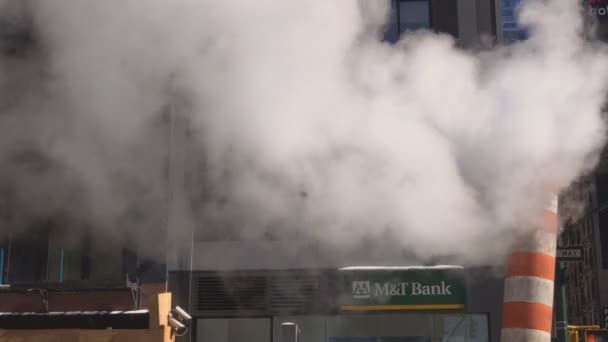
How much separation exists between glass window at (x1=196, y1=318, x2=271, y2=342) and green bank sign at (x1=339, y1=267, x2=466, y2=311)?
2.84 ft

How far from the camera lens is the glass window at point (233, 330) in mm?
7699

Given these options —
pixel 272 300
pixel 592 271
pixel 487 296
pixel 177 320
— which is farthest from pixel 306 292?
pixel 592 271

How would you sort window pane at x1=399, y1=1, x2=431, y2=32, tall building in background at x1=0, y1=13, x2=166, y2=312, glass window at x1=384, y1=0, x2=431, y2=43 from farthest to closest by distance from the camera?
window pane at x1=399, y1=1, x2=431, y2=32
glass window at x1=384, y1=0, x2=431, y2=43
tall building in background at x1=0, y1=13, x2=166, y2=312

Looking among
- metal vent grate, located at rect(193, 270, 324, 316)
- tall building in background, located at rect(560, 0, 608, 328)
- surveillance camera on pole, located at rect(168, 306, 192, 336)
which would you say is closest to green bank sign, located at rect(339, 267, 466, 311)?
metal vent grate, located at rect(193, 270, 324, 316)

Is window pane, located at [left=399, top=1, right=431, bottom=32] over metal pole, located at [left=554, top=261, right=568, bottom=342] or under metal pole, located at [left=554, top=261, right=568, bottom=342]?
over

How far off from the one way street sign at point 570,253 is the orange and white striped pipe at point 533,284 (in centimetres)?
293

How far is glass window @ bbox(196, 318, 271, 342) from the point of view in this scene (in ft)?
25.3

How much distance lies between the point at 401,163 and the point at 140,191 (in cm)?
243

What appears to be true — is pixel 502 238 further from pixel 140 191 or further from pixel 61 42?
pixel 61 42

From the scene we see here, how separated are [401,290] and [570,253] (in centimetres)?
167

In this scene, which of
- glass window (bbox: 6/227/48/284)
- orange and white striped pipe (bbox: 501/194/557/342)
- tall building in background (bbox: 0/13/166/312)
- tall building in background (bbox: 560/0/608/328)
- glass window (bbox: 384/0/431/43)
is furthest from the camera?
tall building in background (bbox: 560/0/608/328)

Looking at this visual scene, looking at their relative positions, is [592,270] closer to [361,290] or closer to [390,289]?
[390,289]

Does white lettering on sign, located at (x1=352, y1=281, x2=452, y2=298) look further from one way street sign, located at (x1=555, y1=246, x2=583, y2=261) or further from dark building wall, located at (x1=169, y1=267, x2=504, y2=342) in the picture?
one way street sign, located at (x1=555, y1=246, x2=583, y2=261)

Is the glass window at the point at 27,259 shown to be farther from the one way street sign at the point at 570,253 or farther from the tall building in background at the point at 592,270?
the tall building in background at the point at 592,270
